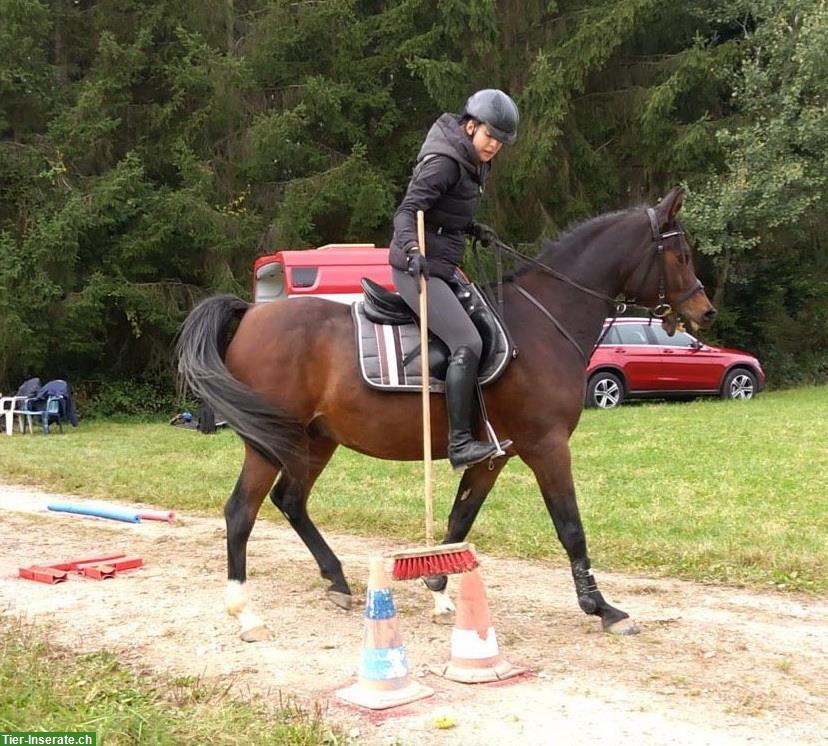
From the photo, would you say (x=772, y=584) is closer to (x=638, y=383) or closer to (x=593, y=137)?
(x=638, y=383)

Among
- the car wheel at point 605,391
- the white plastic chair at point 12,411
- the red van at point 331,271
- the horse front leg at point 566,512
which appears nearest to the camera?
the horse front leg at point 566,512

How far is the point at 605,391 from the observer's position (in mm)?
19031

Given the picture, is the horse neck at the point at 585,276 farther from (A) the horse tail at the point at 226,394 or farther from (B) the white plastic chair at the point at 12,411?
(B) the white plastic chair at the point at 12,411

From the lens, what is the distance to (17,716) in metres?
3.62

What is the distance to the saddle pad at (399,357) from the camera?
5.29m

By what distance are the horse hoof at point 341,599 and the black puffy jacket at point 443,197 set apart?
222 centimetres

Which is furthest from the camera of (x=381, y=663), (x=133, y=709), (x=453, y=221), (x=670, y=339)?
(x=670, y=339)

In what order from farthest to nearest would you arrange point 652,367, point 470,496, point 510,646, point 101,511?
point 652,367 < point 101,511 < point 470,496 < point 510,646

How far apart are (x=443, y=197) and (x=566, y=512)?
2.06 meters

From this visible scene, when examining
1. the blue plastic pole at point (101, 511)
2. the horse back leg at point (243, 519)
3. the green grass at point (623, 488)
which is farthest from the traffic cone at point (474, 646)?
the blue plastic pole at point (101, 511)

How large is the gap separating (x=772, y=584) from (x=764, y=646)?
1.36 meters

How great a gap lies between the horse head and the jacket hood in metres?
1.32

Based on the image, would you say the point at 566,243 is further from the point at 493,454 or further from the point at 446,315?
the point at 493,454

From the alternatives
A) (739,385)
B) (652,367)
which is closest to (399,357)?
(652,367)
